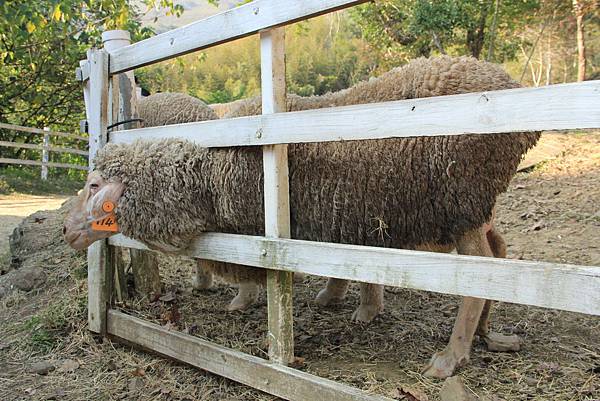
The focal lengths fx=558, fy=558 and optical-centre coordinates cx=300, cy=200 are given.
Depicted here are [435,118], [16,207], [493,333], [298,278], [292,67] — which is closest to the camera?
[435,118]

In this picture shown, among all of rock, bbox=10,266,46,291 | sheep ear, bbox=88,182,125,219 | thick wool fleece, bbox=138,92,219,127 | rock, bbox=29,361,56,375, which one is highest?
thick wool fleece, bbox=138,92,219,127

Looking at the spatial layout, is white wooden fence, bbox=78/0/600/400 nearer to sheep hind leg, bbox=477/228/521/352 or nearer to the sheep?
the sheep

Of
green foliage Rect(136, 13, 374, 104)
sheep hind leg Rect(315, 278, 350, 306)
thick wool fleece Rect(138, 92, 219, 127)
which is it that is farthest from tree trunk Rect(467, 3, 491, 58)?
sheep hind leg Rect(315, 278, 350, 306)

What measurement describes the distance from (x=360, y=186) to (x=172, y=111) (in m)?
2.68

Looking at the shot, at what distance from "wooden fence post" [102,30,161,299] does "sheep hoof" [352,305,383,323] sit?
58.7 inches

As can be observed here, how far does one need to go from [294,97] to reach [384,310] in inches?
65.9

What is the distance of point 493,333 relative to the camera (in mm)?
3248

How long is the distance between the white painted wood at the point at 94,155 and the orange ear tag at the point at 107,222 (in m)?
0.66

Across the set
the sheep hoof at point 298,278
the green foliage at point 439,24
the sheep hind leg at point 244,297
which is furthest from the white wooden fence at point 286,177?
the green foliage at point 439,24

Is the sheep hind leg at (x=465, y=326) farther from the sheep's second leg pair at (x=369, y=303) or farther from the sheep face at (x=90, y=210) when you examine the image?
the sheep face at (x=90, y=210)

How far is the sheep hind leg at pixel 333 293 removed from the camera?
411 centimetres

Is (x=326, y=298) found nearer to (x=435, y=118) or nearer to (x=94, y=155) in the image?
(x=94, y=155)

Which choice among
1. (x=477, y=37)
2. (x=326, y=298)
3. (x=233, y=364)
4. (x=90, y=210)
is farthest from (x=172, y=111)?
(x=477, y=37)

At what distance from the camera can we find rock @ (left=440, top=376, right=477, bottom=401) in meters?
2.42
